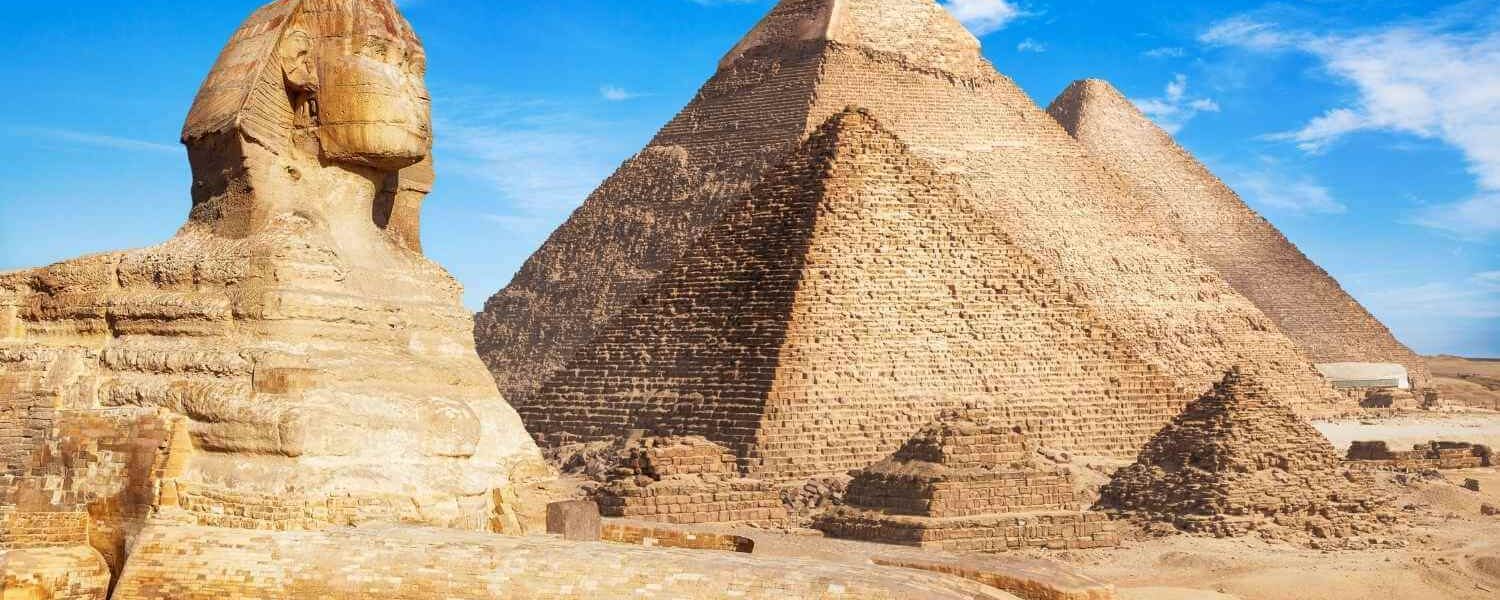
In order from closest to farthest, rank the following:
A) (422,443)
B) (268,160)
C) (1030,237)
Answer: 1. (422,443)
2. (268,160)
3. (1030,237)

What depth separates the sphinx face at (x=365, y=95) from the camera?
26.5 feet

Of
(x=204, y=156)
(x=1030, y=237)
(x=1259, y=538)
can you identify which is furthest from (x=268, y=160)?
(x=1030, y=237)

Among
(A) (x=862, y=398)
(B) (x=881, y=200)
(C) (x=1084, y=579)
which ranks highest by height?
(B) (x=881, y=200)

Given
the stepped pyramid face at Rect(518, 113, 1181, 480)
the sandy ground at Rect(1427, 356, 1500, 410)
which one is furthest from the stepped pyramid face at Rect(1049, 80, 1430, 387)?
the stepped pyramid face at Rect(518, 113, 1181, 480)

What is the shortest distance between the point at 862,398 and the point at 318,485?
17.5 meters

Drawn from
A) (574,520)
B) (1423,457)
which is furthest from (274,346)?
(1423,457)

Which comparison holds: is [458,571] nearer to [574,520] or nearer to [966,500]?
[574,520]

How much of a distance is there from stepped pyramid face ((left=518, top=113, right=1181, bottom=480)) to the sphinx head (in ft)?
49.9

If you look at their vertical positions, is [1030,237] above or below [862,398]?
above

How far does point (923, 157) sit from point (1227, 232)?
2817 cm

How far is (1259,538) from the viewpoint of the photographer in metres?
18.0

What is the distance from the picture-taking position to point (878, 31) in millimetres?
49312

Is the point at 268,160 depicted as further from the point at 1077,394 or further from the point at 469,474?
the point at 1077,394

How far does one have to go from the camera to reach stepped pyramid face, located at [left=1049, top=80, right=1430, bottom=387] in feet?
218
